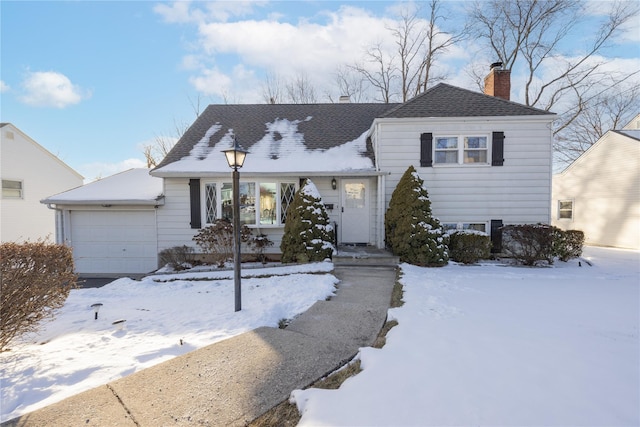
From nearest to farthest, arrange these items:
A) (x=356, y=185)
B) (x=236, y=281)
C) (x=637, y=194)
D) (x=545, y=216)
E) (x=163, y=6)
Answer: (x=236, y=281) < (x=163, y=6) < (x=545, y=216) < (x=356, y=185) < (x=637, y=194)

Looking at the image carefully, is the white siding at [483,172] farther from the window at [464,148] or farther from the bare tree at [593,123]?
the bare tree at [593,123]

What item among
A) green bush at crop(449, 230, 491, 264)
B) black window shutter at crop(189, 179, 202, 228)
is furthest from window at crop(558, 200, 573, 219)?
black window shutter at crop(189, 179, 202, 228)

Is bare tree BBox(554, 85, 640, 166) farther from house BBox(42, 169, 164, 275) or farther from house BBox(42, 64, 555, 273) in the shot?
house BBox(42, 169, 164, 275)

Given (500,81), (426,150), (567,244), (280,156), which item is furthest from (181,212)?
(500,81)

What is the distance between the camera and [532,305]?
4559mm

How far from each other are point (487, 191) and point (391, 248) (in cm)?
342

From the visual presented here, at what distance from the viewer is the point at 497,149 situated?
849 cm

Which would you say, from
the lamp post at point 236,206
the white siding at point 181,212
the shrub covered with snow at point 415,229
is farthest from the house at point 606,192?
the lamp post at point 236,206

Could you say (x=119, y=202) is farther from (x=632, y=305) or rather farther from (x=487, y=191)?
(x=632, y=305)

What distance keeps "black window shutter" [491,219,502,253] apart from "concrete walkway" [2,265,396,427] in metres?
6.41

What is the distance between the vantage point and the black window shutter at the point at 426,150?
8602 millimetres

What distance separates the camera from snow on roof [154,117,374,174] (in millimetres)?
8766

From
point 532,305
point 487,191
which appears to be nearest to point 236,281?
point 532,305

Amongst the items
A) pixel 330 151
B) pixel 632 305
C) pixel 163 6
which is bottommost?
pixel 632 305
